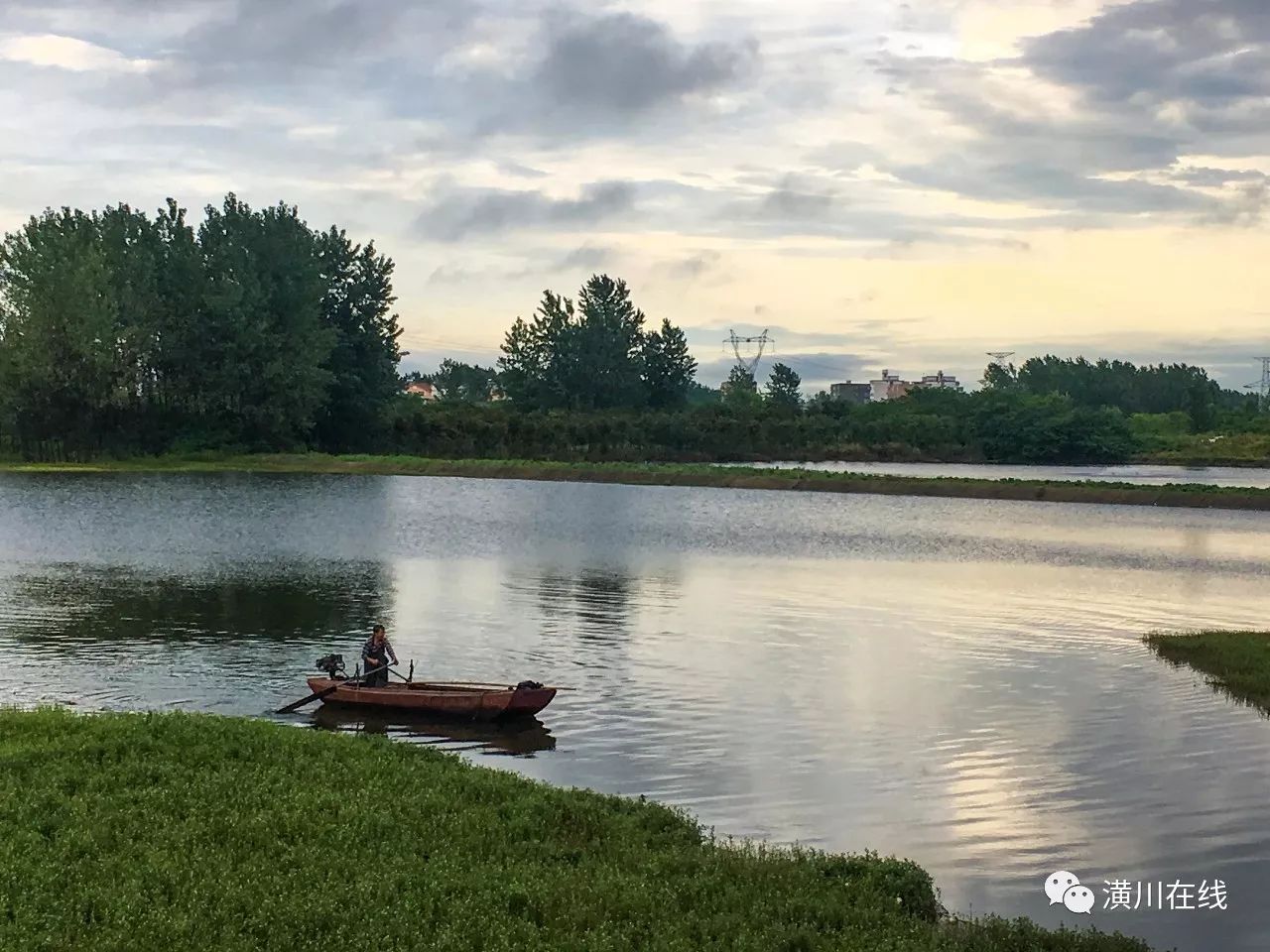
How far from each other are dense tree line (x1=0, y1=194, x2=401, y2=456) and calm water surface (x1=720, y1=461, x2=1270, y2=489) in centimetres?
4866

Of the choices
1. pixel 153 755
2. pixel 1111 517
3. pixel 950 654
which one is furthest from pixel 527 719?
pixel 1111 517

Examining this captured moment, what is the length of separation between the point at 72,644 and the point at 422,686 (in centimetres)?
1091

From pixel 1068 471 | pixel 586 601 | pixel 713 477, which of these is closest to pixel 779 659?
pixel 586 601

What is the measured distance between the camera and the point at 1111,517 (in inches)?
3455

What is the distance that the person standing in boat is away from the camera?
85.6 feet

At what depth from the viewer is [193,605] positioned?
3888 cm

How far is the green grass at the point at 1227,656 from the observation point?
29.7 m

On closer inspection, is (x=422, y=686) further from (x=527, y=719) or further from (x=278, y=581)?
(x=278, y=581)

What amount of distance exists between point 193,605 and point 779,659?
18.0 meters

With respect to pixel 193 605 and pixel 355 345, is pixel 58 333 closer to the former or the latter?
pixel 355 345

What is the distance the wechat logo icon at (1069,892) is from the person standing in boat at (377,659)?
A: 14046mm

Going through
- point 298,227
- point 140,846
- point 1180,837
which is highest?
point 298,227

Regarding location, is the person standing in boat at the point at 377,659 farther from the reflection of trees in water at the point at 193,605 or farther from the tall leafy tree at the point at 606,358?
the tall leafy tree at the point at 606,358

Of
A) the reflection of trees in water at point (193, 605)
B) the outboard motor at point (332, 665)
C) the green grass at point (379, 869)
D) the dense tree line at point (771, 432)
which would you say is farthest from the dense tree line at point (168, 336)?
the green grass at point (379, 869)
